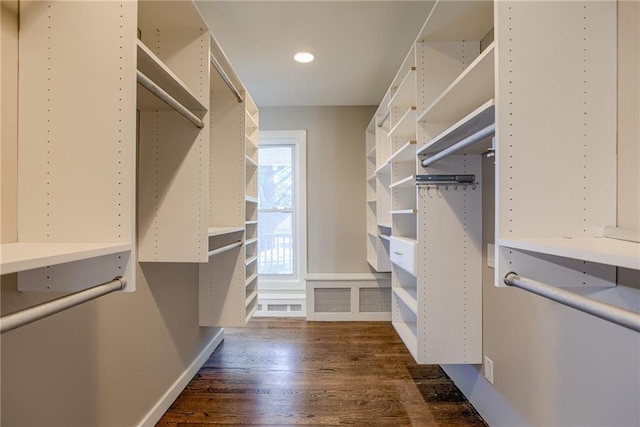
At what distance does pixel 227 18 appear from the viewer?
6.49 ft

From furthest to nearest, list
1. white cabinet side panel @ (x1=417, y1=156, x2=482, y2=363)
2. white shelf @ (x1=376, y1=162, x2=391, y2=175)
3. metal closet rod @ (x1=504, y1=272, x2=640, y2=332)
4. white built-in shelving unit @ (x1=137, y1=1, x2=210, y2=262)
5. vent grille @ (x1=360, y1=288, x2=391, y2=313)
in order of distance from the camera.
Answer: vent grille @ (x1=360, y1=288, x2=391, y2=313)
white shelf @ (x1=376, y1=162, x2=391, y2=175)
white cabinet side panel @ (x1=417, y1=156, x2=482, y2=363)
white built-in shelving unit @ (x1=137, y1=1, x2=210, y2=262)
metal closet rod @ (x1=504, y1=272, x2=640, y2=332)

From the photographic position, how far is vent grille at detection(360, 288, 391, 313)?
3.37 metres

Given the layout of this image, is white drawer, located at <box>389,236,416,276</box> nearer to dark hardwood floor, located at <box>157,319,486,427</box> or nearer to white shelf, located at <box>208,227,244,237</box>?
dark hardwood floor, located at <box>157,319,486,427</box>

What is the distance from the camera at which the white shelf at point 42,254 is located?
0.63 m

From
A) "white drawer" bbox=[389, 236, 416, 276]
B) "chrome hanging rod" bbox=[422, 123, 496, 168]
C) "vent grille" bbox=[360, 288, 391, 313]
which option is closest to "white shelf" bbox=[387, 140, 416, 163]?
"chrome hanging rod" bbox=[422, 123, 496, 168]

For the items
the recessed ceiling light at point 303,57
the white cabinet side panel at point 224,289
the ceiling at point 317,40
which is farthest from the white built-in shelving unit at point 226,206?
the recessed ceiling light at point 303,57

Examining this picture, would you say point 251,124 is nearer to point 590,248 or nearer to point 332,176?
point 332,176

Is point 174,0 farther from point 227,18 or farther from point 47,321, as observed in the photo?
point 47,321

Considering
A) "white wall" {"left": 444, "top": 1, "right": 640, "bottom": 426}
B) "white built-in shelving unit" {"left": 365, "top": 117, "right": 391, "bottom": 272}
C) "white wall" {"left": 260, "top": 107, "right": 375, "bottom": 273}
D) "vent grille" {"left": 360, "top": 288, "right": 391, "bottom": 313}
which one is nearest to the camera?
"white wall" {"left": 444, "top": 1, "right": 640, "bottom": 426}

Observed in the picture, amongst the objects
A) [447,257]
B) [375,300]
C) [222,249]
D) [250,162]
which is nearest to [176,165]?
[222,249]

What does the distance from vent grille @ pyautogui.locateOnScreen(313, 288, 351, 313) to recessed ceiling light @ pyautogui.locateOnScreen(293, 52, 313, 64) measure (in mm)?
2282

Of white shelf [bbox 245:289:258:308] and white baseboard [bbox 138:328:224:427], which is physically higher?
white shelf [bbox 245:289:258:308]

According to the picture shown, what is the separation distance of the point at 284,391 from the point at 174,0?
226 centimetres

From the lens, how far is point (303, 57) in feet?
8.10
